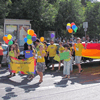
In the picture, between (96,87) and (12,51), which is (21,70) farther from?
(96,87)

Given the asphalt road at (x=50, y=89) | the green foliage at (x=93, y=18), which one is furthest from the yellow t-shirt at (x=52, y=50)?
the green foliage at (x=93, y=18)

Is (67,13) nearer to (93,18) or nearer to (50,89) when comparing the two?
(93,18)

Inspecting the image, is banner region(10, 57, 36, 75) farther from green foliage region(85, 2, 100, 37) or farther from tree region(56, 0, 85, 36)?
green foliage region(85, 2, 100, 37)

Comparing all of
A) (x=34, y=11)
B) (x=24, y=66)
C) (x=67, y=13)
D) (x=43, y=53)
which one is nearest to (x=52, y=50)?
(x=24, y=66)

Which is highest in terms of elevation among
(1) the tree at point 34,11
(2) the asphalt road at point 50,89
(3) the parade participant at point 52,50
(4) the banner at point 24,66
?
(1) the tree at point 34,11

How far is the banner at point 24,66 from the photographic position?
7.13 m

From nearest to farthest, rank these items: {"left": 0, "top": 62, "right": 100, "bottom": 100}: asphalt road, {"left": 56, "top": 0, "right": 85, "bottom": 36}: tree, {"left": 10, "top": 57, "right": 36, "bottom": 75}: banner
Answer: {"left": 0, "top": 62, "right": 100, "bottom": 100}: asphalt road < {"left": 10, "top": 57, "right": 36, "bottom": 75}: banner < {"left": 56, "top": 0, "right": 85, "bottom": 36}: tree

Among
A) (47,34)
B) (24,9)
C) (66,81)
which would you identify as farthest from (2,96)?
(47,34)

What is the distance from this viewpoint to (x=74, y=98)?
5.01 metres

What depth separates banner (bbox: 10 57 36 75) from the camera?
7.13 m

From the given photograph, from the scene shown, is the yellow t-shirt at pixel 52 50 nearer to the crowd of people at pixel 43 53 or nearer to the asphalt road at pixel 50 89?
the crowd of people at pixel 43 53

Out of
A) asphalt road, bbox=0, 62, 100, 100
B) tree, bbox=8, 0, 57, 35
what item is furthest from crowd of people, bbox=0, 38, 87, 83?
tree, bbox=8, 0, 57, 35

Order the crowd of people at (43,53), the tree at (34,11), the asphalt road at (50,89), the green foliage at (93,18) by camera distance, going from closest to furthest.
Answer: the asphalt road at (50,89), the crowd of people at (43,53), the tree at (34,11), the green foliage at (93,18)

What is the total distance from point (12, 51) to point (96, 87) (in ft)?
13.4
